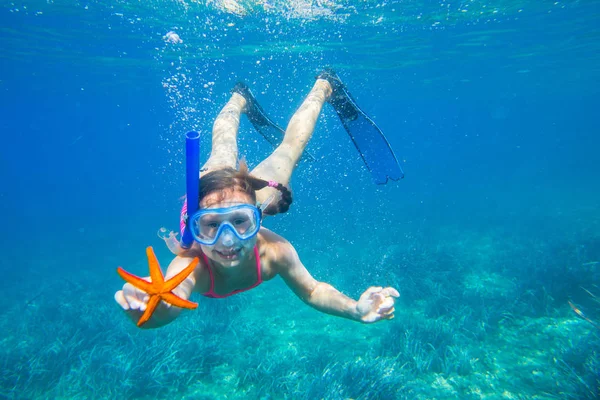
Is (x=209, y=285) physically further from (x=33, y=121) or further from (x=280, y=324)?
(x=33, y=121)

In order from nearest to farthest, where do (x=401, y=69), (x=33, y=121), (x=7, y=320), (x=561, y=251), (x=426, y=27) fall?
(x=7, y=320), (x=561, y=251), (x=426, y=27), (x=401, y=69), (x=33, y=121)

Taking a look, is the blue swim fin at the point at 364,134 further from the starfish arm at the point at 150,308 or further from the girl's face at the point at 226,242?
the starfish arm at the point at 150,308

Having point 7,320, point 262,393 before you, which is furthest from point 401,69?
point 7,320

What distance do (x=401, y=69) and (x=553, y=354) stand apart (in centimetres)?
2525

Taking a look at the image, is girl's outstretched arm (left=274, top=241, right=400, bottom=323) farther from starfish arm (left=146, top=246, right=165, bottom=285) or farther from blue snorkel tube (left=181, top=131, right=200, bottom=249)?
starfish arm (left=146, top=246, right=165, bottom=285)

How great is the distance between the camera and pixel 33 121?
48438mm

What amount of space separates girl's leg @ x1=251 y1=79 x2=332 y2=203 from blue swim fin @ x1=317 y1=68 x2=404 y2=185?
12.8 inches

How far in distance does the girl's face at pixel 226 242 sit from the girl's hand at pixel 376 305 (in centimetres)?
122

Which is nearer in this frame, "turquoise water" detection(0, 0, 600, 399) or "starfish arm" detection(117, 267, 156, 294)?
"starfish arm" detection(117, 267, 156, 294)

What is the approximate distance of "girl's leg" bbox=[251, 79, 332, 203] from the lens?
484 cm

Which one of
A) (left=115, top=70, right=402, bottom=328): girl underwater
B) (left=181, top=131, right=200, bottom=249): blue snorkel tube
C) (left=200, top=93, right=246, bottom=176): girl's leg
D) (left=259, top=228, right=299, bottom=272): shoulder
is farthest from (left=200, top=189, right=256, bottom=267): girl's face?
(left=200, top=93, right=246, bottom=176): girl's leg

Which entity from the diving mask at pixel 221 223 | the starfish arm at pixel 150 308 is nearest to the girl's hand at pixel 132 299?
the starfish arm at pixel 150 308

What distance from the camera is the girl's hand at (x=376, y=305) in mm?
2848

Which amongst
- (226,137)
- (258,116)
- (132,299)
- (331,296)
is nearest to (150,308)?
(132,299)
